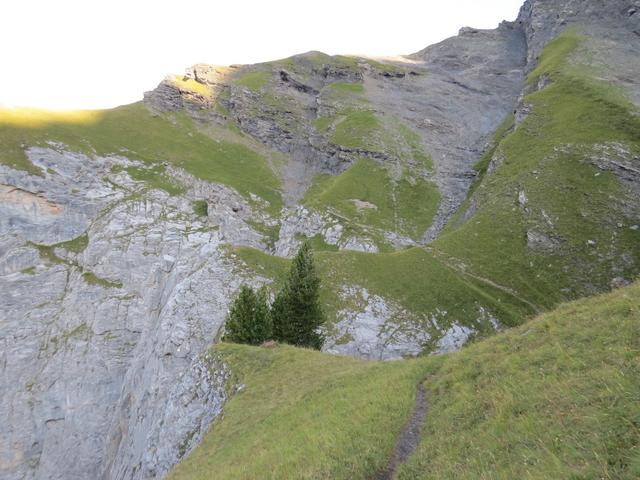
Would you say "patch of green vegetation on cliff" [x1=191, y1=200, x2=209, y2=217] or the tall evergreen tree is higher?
the tall evergreen tree

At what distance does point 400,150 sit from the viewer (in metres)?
104

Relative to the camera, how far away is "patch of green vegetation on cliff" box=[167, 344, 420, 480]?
14180 mm

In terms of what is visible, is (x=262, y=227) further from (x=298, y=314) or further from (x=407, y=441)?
(x=407, y=441)

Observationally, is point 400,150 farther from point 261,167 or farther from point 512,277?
point 512,277

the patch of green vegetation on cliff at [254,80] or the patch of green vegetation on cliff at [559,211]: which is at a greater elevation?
the patch of green vegetation on cliff at [254,80]

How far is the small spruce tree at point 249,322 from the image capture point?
36250 mm

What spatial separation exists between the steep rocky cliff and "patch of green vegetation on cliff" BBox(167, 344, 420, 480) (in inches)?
132

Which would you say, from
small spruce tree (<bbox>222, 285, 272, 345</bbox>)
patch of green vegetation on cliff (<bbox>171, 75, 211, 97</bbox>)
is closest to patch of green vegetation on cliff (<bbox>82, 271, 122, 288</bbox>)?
small spruce tree (<bbox>222, 285, 272, 345</bbox>)

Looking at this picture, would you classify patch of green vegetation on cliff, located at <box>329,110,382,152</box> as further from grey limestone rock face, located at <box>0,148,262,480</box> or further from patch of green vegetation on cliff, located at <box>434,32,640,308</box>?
grey limestone rock face, located at <box>0,148,262,480</box>

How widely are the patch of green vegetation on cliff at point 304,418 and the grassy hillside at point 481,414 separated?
0.08 meters

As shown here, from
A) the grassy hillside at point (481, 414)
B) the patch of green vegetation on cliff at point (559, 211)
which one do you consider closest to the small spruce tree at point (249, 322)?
the grassy hillside at point (481, 414)

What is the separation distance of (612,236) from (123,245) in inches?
3142

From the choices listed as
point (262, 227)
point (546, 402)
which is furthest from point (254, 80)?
point (546, 402)

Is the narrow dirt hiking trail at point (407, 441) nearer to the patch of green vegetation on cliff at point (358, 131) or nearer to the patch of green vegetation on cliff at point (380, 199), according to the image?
the patch of green vegetation on cliff at point (380, 199)
